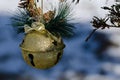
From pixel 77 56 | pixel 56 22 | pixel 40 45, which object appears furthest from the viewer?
pixel 77 56

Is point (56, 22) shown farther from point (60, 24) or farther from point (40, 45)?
point (40, 45)

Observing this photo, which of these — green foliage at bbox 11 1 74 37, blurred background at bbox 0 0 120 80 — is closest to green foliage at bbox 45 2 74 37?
green foliage at bbox 11 1 74 37

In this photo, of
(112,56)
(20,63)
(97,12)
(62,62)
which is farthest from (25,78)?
(97,12)

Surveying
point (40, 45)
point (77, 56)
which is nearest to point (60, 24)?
point (40, 45)

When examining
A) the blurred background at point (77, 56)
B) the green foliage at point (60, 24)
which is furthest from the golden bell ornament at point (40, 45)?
the blurred background at point (77, 56)

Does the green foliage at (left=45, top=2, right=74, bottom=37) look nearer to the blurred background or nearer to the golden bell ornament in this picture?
the golden bell ornament

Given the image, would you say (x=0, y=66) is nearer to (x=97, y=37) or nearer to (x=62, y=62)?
(x=62, y=62)
